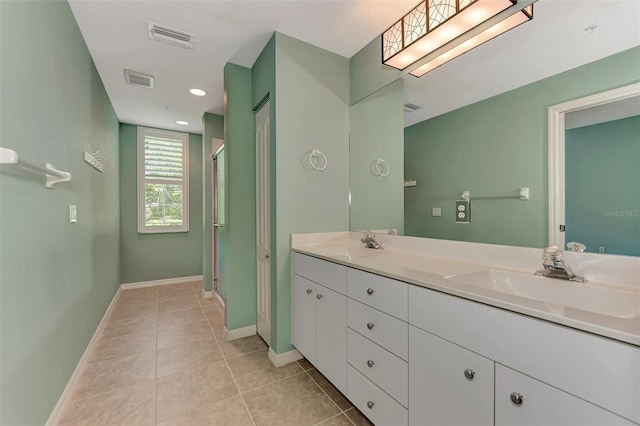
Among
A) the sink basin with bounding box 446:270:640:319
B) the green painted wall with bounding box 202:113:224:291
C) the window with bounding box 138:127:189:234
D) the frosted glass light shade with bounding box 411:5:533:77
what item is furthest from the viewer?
the window with bounding box 138:127:189:234

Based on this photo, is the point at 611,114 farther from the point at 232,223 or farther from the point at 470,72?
the point at 232,223

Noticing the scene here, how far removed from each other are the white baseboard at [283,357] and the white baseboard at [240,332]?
50 cm

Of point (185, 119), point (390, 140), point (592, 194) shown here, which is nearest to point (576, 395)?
point (592, 194)

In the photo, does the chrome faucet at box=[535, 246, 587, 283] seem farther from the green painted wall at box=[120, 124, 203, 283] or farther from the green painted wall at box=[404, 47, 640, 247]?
the green painted wall at box=[120, 124, 203, 283]

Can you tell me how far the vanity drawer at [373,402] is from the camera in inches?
46.1

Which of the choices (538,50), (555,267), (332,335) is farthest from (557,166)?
(332,335)

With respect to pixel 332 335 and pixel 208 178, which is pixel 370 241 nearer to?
pixel 332 335

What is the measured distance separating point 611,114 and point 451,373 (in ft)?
3.56

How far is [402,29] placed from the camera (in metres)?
1.73

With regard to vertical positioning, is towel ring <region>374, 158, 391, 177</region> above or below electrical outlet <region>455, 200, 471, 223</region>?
above

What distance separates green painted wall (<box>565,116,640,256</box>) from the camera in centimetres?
91

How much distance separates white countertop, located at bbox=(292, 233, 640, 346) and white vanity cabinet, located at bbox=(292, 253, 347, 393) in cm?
10

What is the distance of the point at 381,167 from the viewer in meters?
2.06

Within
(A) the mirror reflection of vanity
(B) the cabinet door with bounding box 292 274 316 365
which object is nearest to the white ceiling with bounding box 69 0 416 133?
(A) the mirror reflection of vanity
